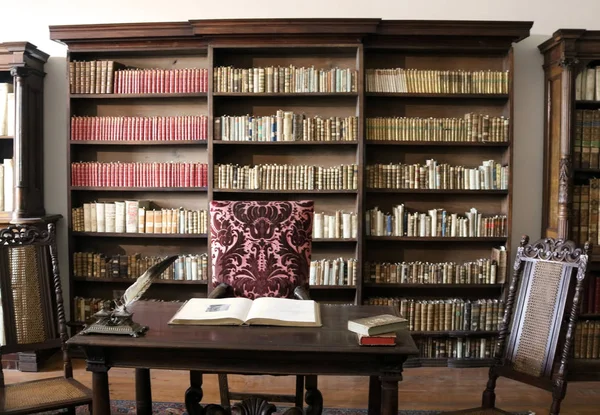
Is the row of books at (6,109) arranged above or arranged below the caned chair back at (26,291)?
above

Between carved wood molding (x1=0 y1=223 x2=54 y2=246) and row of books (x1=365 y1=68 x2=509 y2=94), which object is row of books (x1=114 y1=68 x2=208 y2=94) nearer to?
row of books (x1=365 y1=68 x2=509 y2=94)

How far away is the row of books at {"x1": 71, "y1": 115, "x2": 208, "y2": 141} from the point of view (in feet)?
13.3

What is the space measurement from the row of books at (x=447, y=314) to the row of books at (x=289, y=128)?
116 cm

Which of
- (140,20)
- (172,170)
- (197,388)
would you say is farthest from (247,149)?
(197,388)

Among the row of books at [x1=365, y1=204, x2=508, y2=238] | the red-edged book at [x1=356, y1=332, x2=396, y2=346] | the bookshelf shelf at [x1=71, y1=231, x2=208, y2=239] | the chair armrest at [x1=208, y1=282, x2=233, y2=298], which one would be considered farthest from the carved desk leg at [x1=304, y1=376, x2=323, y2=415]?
the bookshelf shelf at [x1=71, y1=231, x2=208, y2=239]

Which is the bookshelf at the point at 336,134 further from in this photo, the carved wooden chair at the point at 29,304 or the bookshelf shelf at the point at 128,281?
the carved wooden chair at the point at 29,304

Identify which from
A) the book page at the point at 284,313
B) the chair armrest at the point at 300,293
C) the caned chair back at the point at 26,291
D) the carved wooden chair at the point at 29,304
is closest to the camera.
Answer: the book page at the point at 284,313

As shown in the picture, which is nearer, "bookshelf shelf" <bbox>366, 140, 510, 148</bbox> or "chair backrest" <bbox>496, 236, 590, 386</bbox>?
"chair backrest" <bbox>496, 236, 590, 386</bbox>

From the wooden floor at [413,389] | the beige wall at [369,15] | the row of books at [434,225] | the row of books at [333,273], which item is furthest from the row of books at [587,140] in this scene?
the row of books at [333,273]

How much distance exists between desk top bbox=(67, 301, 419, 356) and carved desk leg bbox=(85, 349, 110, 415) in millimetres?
75

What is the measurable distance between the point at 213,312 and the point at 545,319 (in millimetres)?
1404

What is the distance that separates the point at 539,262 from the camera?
8.75 feet

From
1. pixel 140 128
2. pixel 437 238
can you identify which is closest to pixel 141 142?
pixel 140 128

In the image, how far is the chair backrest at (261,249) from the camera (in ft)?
9.93
